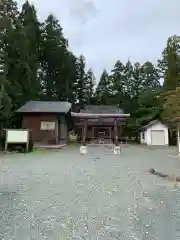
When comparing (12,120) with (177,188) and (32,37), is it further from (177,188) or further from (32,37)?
(177,188)

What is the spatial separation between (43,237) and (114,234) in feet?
2.68

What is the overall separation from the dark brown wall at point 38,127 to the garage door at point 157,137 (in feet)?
41.8

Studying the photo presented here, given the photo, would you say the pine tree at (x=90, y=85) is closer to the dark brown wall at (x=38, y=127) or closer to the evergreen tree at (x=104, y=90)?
the evergreen tree at (x=104, y=90)

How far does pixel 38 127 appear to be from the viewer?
86.7 ft

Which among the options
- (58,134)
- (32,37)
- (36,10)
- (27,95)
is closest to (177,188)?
(58,134)

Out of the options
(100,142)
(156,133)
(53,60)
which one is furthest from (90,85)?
(100,142)

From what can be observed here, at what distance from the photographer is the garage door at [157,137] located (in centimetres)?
3425

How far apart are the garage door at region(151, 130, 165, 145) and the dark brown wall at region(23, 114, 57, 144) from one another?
12735mm

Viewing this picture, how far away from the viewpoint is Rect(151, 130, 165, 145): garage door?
34.2 m

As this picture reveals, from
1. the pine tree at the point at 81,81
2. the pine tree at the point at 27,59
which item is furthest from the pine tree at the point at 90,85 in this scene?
the pine tree at the point at 27,59

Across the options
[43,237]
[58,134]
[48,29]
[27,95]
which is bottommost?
[43,237]

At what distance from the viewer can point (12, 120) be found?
2817 cm

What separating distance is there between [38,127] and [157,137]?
14067mm

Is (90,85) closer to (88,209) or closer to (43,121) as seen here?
(43,121)
